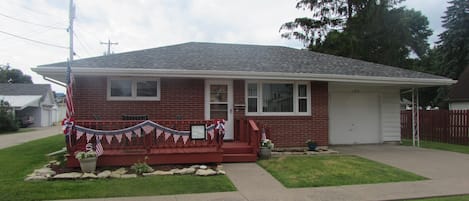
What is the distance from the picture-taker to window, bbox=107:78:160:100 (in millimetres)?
10375

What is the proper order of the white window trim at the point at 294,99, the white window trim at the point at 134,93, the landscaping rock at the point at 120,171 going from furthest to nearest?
the white window trim at the point at 294,99
the white window trim at the point at 134,93
the landscaping rock at the point at 120,171

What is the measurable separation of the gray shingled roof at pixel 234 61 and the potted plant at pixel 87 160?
3.02m

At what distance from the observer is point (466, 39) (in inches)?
1035

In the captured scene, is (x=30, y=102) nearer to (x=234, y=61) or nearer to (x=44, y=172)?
(x=234, y=61)

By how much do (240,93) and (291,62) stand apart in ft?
8.57

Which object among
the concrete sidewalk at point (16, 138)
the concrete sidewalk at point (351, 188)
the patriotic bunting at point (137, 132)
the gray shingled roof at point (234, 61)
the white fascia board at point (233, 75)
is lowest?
the concrete sidewalk at point (16, 138)

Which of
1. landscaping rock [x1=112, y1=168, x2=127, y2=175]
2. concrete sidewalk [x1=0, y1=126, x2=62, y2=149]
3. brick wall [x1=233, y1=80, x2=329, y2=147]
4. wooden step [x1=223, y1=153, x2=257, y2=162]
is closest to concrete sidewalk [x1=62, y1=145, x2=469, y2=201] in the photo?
wooden step [x1=223, y1=153, x2=257, y2=162]

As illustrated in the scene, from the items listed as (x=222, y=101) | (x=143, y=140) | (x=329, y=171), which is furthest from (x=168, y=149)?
(x=329, y=171)

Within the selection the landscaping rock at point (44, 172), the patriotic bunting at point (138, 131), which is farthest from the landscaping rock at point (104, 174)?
the patriotic bunting at point (138, 131)

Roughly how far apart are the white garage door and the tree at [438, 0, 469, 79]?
17482 mm

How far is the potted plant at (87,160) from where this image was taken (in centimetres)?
768

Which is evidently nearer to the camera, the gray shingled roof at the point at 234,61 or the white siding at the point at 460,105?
the gray shingled roof at the point at 234,61

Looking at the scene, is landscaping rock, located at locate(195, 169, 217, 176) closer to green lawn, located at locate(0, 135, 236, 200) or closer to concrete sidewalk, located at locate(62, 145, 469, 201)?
green lawn, located at locate(0, 135, 236, 200)

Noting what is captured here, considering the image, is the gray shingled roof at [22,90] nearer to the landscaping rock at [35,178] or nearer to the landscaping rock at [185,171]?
the landscaping rock at [35,178]
